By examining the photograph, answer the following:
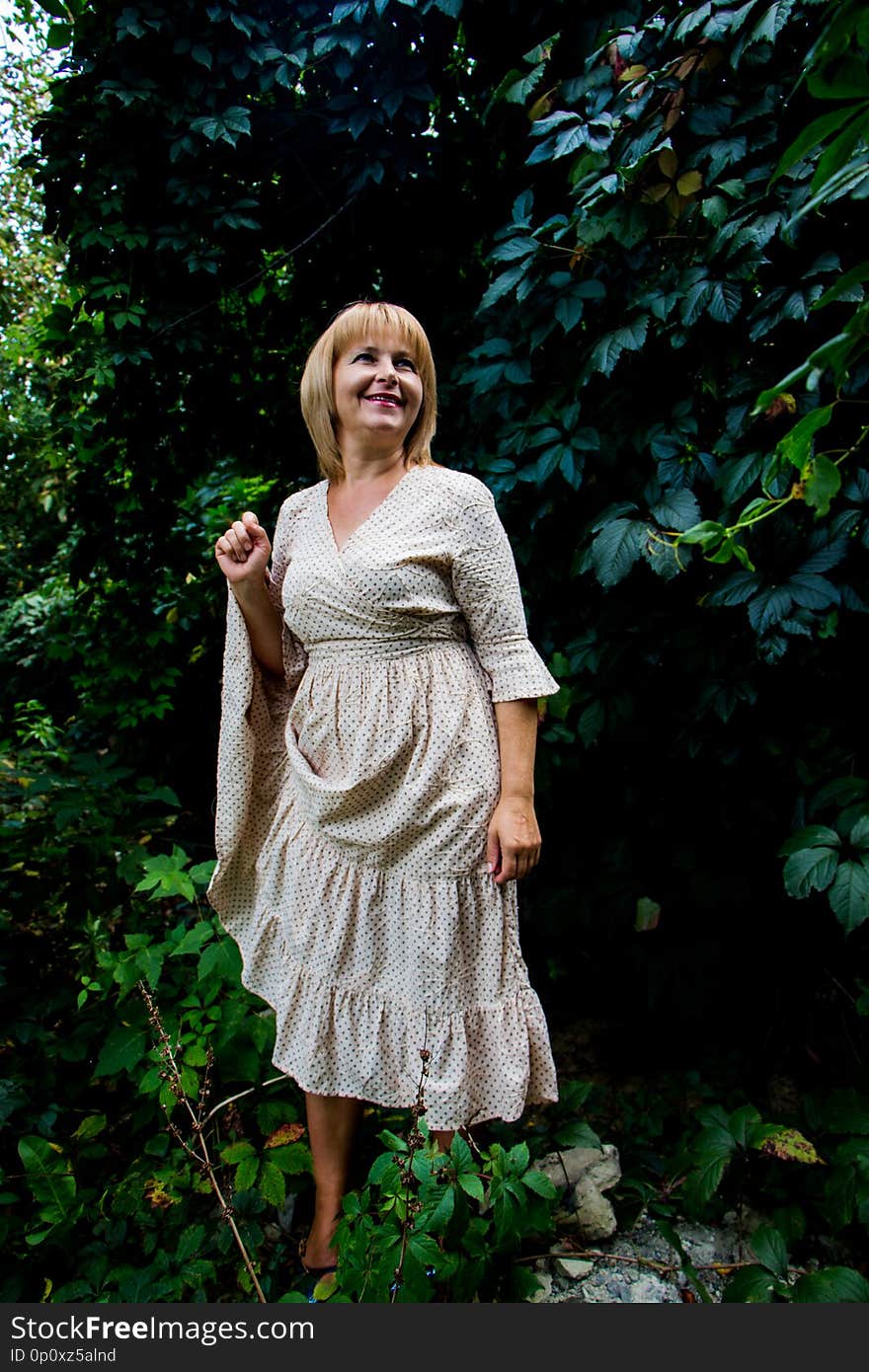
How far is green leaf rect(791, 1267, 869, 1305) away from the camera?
3.89 ft

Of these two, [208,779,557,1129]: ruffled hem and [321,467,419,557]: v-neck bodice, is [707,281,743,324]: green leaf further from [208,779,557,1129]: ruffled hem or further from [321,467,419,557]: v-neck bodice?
[208,779,557,1129]: ruffled hem

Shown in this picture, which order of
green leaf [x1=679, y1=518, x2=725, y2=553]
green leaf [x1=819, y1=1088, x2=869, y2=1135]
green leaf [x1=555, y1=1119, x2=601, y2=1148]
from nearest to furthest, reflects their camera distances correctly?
green leaf [x1=679, y1=518, x2=725, y2=553], green leaf [x1=819, y1=1088, x2=869, y2=1135], green leaf [x1=555, y1=1119, x2=601, y2=1148]

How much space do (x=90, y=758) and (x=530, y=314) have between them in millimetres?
1551

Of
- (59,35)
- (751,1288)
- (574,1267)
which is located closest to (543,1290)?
(574,1267)

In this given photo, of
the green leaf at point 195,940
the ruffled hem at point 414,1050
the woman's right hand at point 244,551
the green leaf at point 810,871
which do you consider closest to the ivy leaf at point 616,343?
the woman's right hand at point 244,551

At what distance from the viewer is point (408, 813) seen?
138cm

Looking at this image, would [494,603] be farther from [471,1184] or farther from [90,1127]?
[90,1127]

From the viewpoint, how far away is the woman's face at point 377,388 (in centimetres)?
140

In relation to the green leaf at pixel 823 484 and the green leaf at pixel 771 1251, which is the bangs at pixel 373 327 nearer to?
the green leaf at pixel 823 484

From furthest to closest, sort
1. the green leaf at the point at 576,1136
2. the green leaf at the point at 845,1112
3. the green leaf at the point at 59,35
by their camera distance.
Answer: the green leaf at the point at 59,35, the green leaf at the point at 576,1136, the green leaf at the point at 845,1112

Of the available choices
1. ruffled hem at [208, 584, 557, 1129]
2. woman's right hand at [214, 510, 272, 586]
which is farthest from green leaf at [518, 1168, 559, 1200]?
woman's right hand at [214, 510, 272, 586]

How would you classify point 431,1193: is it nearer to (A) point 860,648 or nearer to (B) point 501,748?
(B) point 501,748

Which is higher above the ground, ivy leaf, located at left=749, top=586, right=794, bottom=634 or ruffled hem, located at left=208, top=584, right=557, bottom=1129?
ivy leaf, located at left=749, top=586, right=794, bottom=634

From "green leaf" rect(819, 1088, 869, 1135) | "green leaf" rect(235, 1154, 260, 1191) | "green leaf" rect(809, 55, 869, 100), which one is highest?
"green leaf" rect(809, 55, 869, 100)
